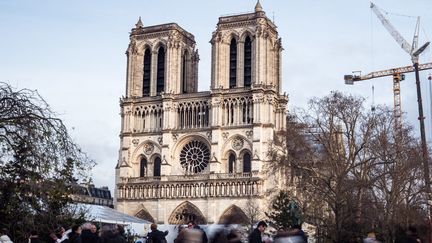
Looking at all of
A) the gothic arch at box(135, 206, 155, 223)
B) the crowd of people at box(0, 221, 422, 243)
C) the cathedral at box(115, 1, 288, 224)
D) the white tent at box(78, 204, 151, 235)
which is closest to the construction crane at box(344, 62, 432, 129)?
the cathedral at box(115, 1, 288, 224)

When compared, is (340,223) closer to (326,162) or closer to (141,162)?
(326,162)

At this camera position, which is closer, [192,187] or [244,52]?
[192,187]

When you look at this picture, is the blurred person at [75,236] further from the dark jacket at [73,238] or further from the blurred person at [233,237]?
the blurred person at [233,237]

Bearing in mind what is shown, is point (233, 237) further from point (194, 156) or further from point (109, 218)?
point (194, 156)

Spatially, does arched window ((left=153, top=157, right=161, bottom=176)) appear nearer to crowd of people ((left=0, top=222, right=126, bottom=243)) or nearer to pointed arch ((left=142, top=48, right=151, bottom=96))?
pointed arch ((left=142, top=48, right=151, bottom=96))

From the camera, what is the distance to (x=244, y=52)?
71188 millimetres

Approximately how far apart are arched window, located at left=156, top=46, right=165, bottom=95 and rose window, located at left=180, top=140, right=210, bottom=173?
703 cm

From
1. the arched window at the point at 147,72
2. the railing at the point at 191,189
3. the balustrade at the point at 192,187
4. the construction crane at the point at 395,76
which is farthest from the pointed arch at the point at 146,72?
the construction crane at the point at 395,76

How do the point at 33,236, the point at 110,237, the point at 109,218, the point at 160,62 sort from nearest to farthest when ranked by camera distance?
the point at 110,237 → the point at 33,236 → the point at 109,218 → the point at 160,62

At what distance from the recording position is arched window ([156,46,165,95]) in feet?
245

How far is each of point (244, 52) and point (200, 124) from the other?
8.49 m

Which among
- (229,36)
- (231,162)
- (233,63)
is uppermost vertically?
(229,36)

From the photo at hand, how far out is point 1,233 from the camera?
58.6ft

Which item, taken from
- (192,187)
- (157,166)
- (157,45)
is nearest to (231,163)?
(192,187)
